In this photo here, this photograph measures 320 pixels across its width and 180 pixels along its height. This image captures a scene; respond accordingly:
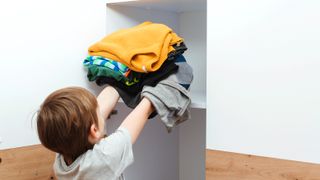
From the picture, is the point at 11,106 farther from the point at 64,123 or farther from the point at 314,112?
the point at 314,112

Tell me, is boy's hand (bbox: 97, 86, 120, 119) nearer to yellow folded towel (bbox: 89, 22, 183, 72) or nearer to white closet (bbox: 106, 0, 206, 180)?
yellow folded towel (bbox: 89, 22, 183, 72)

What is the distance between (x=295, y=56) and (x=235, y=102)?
0.64 ft

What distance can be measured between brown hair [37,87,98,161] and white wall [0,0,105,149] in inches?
9.7

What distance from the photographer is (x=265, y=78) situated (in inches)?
35.9

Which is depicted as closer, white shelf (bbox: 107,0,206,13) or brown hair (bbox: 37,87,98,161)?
brown hair (bbox: 37,87,98,161)

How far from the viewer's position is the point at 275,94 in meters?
0.90

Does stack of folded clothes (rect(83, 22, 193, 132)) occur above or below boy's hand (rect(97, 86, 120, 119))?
above

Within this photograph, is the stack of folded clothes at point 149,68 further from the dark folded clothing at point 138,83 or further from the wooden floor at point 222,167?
the wooden floor at point 222,167

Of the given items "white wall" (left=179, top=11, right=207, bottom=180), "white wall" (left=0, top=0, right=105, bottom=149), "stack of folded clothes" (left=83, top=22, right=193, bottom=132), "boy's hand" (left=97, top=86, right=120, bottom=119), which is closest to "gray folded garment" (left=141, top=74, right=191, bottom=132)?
"stack of folded clothes" (left=83, top=22, right=193, bottom=132)

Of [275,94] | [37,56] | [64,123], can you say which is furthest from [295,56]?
[37,56]

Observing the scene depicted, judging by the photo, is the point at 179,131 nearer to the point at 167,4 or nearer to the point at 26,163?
the point at 167,4

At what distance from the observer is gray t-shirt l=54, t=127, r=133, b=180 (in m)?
0.81

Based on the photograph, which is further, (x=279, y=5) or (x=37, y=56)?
(x=37, y=56)

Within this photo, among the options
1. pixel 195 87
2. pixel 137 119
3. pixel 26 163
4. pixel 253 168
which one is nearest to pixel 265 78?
pixel 253 168
